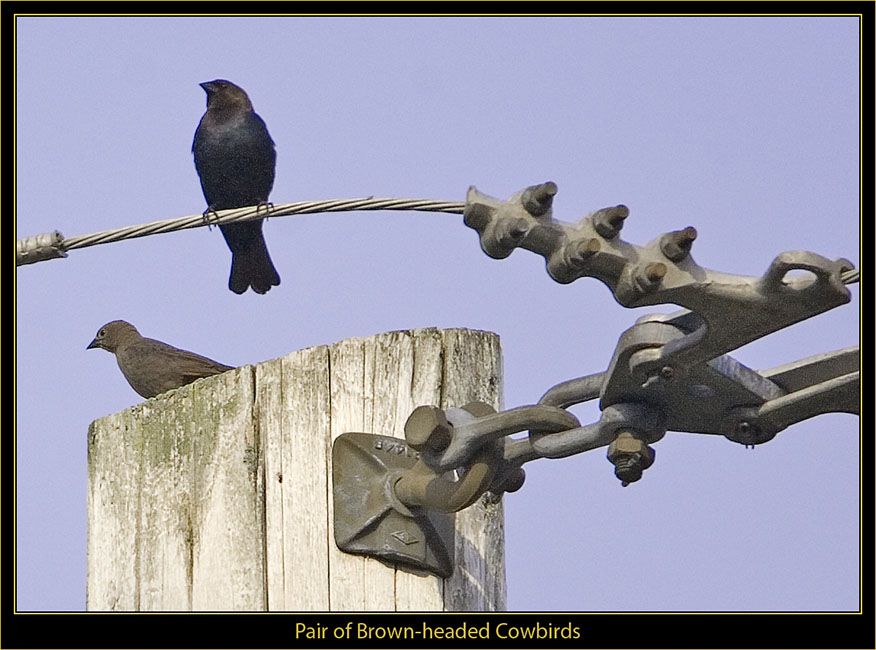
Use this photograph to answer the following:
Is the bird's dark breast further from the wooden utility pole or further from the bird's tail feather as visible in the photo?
the wooden utility pole

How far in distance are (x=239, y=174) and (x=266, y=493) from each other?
6848 mm

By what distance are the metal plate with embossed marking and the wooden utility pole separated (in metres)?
0.02

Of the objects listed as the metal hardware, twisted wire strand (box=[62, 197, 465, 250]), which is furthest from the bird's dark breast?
the metal hardware

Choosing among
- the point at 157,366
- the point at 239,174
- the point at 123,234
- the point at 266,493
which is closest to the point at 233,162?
the point at 239,174

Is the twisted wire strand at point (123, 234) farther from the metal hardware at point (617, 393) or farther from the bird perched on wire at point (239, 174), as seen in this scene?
the bird perched on wire at point (239, 174)

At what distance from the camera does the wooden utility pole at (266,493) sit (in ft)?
7.98

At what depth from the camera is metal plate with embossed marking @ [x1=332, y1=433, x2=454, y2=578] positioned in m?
2.48

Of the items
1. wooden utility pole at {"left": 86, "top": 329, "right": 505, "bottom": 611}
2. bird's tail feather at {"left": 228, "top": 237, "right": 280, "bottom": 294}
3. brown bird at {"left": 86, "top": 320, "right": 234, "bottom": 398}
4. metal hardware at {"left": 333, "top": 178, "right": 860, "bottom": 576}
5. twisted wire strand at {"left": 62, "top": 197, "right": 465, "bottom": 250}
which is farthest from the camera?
bird's tail feather at {"left": 228, "top": 237, "right": 280, "bottom": 294}

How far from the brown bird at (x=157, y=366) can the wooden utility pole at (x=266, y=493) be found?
314 centimetres

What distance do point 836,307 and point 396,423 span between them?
953mm

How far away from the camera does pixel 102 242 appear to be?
3221 millimetres

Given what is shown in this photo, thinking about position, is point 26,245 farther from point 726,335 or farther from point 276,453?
point 726,335

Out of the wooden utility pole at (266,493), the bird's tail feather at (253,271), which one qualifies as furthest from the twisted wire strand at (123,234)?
the bird's tail feather at (253,271)

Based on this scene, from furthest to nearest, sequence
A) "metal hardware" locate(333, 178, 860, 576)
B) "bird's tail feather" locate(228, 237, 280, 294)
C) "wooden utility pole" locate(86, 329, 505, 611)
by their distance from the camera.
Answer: "bird's tail feather" locate(228, 237, 280, 294) < "wooden utility pole" locate(86, 329, 505, 611) < "metal hardware" locate(333, 178, 860, 576)
